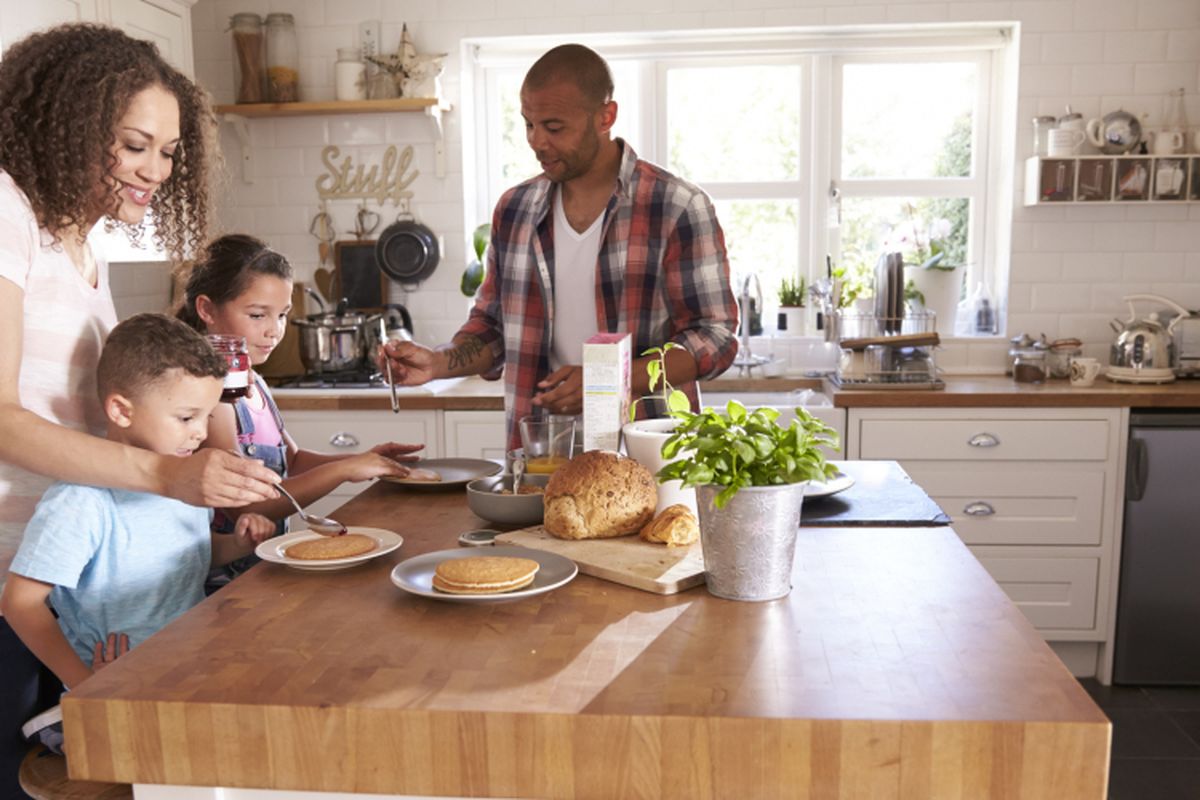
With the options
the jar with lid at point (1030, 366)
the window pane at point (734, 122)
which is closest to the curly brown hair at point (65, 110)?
the window pane at point (734, 122)

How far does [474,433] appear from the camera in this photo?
137 inches

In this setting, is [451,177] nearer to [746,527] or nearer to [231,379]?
[231,379]

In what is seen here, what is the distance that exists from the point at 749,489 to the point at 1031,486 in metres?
2.47

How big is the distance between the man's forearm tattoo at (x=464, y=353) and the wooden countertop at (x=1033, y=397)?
4.28 feet

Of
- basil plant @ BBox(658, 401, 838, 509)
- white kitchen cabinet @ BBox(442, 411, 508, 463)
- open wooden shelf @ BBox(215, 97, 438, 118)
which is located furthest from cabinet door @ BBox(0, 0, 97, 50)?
basil plant @ BBox(658, 401, 838, 509)

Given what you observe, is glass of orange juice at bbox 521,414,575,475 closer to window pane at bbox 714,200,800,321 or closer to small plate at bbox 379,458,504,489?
small plate at bbox 379,458,504,489

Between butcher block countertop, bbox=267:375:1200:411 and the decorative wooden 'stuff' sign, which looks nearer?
butcher block countertop, bbox=267:375:1200:411

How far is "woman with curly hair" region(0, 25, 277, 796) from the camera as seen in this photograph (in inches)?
57.1

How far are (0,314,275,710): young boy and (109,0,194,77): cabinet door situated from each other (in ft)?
6.19

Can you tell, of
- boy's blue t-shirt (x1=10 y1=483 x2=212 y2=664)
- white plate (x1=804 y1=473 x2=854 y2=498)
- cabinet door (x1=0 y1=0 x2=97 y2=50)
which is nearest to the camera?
boy's blue t-shirt (x1=10 y1=483 x2=212 y2=664)

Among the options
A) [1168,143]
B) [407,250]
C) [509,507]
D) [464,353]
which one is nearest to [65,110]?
[509,507]

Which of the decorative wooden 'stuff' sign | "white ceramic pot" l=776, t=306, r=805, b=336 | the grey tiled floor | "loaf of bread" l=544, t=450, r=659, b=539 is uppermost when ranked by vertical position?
the decorative wooden 'stuff' sign

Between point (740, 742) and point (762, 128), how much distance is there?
3.44 m

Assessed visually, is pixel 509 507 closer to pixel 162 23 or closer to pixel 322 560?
pixel 322 560
